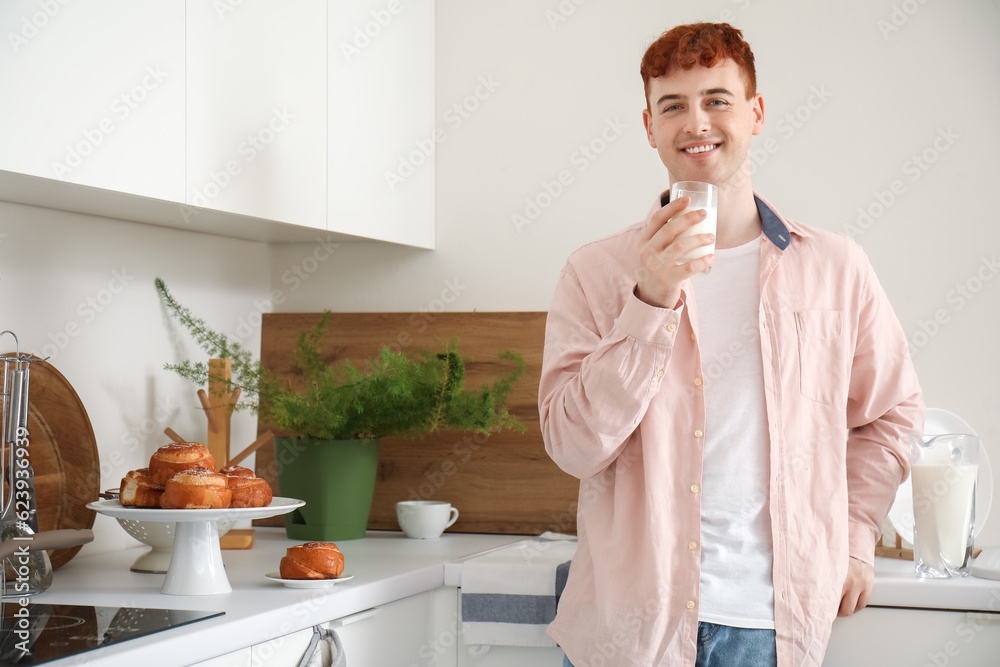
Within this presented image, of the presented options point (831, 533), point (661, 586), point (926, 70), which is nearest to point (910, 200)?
point (926, 70)

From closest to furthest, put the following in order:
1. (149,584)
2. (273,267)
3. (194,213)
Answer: (149,584) → (194,213) → (273,267)

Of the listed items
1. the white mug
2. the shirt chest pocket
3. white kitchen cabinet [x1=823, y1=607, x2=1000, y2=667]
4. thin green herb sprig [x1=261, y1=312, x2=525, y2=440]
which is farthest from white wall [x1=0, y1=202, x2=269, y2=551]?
white kitchen cabinet [x1=823, y1=607, x2=1000, y2=667]

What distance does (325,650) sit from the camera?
1397mm

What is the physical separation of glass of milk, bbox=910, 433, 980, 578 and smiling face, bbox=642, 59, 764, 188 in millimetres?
538

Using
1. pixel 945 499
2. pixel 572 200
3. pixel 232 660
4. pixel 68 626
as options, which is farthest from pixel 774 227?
pixel 68 626

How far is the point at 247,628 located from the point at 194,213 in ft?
2.50

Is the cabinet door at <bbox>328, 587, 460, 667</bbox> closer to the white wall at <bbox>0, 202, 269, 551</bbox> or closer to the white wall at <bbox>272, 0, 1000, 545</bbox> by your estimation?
the white wall at <bbox>0, 202, 269, 551</bbox>

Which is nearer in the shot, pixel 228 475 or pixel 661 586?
pixel 661 586

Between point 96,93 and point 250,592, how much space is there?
29.0 inches

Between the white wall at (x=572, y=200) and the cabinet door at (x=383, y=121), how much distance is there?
0.05 m

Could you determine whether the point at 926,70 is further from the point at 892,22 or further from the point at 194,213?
the point at 194,213

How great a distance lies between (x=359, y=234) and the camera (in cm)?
193

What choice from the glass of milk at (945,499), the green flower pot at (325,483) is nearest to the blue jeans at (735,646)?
the glass of milk at (945,499)

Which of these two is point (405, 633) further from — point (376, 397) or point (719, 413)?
point (719, 413)
